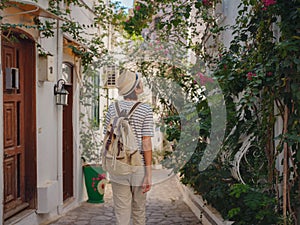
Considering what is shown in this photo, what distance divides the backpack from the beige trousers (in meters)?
0.09

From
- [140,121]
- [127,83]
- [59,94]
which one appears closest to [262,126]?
[140,121]

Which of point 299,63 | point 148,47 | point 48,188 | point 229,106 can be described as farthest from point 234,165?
point 148,47

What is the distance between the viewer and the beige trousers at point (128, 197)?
4.21m

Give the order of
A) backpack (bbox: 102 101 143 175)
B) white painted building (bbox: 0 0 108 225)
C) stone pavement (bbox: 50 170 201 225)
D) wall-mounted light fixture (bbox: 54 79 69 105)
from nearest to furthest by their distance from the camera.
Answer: backpack (bbox: 102 101 143 175) → white painted building (bbox: 0 0 108 225) → stone pavement (bbox: 50 170 201 225) → wall-mounted light fixture (bbox: 54 79 69 105)

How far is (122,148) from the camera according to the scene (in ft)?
13.5

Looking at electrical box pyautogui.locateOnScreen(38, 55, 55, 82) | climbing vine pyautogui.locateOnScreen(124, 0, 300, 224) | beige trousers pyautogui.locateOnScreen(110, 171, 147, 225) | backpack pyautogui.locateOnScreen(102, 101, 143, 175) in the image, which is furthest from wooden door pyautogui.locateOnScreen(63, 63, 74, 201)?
backpack pyautogui.locateOnScreen(102, 101, 143, 175)

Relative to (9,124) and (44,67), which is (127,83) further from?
(44,67)

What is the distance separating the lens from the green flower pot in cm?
812

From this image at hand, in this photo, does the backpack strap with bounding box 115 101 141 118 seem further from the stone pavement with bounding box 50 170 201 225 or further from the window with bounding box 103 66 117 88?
the window with bounding box 103 66 117 88

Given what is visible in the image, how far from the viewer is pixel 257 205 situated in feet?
13.7

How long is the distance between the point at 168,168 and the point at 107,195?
2.64 meters

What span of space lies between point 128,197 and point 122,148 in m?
0.46

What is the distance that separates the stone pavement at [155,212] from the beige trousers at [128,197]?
5.98ft

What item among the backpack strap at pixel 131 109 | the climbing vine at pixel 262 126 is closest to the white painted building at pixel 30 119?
the backpack strap at pixel 131 109
